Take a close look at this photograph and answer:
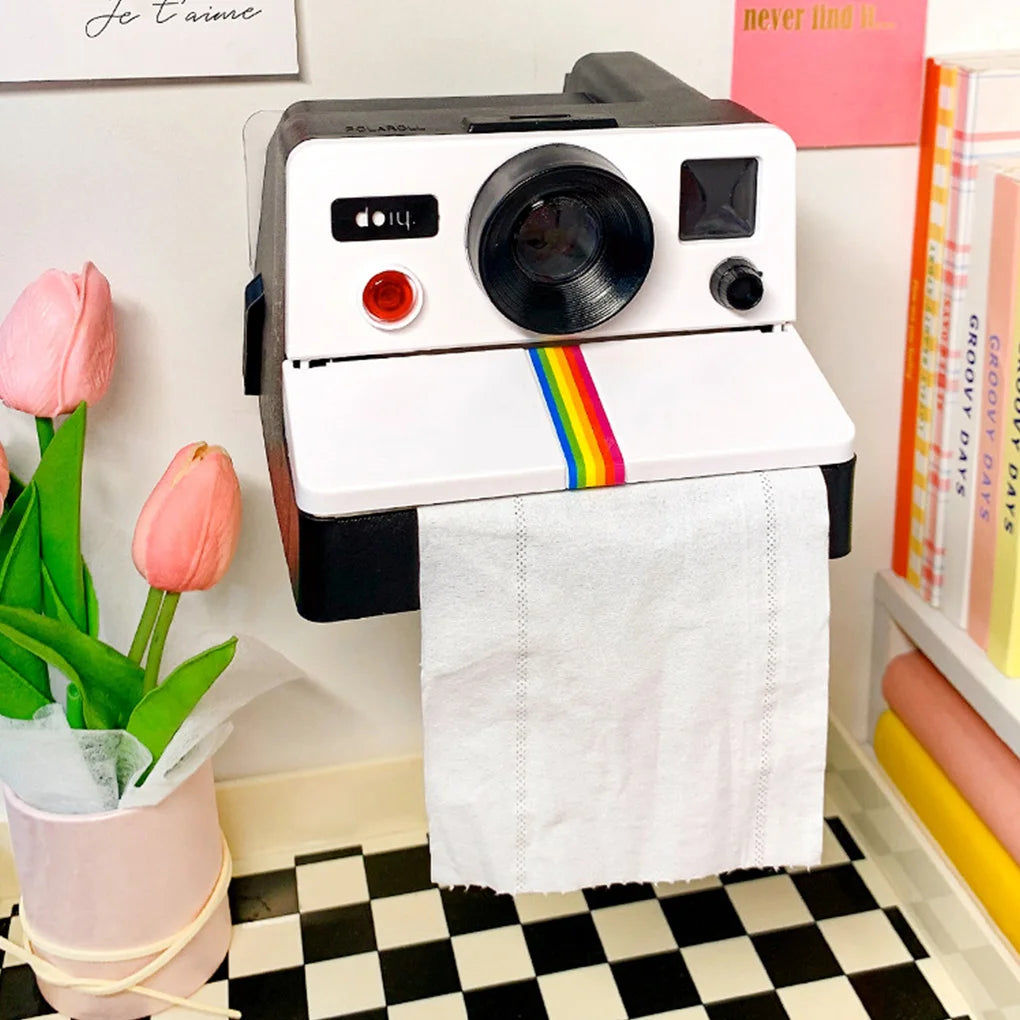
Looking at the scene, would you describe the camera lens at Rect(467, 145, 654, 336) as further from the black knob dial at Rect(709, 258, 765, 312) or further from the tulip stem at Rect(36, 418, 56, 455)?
the tulip stem at Rect(36, 418, 56, 455)

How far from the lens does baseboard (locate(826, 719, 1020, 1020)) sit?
1.06 meters

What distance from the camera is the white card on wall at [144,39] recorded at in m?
0.96

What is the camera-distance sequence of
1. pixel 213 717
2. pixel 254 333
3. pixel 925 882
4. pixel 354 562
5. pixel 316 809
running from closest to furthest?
pixel 354 562, pixel 254 333, pixel 213 717, pixel 925 882, pixel 316 809

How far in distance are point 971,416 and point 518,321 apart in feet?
1.65

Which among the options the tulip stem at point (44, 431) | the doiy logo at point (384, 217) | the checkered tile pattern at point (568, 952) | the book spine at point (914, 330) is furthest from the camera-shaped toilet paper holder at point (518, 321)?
the checkered tile pattern at point (568, 952)

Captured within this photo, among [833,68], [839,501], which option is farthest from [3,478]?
[833,68]

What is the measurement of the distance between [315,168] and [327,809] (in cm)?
70

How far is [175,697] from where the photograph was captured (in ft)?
3.28

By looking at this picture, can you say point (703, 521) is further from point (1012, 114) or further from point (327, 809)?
point (327, 809)

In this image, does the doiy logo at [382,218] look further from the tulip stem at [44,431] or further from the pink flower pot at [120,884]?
the pink flower pot at [120,884]

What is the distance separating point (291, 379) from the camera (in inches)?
31.5

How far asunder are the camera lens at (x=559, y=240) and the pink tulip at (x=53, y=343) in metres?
0.33

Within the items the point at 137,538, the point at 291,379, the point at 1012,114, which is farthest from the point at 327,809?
the point at 1012,114

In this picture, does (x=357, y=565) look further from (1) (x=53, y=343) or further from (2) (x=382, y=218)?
(1) (x=53, y=343)
